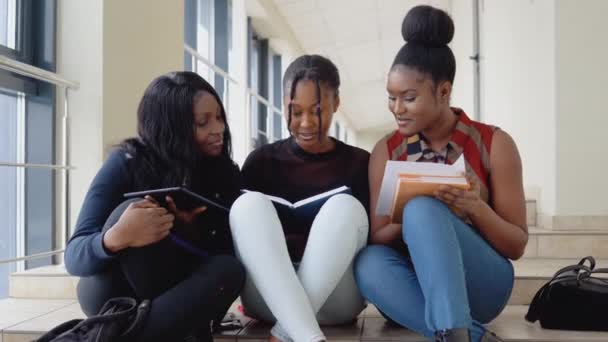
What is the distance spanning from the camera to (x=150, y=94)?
146 cm

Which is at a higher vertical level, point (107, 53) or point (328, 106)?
point (107, 53)

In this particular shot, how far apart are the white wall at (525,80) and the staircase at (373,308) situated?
264 millimetres

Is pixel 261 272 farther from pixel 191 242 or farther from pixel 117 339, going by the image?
pixel 117 339

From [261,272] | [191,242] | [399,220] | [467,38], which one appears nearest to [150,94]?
[191,242]

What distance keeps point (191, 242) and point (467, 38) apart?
4.81 m

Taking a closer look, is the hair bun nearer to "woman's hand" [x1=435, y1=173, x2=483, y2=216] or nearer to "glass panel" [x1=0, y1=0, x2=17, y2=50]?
"woman's hand" [x1=435, y1=173, x2=483, y2=216]

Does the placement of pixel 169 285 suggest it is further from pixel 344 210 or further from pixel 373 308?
pixel 373 308

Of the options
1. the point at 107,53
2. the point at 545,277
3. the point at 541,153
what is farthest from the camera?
the point at 541,153

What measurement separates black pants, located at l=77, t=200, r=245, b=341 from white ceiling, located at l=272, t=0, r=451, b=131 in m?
4.90

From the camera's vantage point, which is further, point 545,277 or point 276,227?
point 545,277

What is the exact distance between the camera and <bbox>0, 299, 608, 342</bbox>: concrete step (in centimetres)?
Answer: 146

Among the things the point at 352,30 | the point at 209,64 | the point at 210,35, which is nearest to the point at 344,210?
the point at 209,64

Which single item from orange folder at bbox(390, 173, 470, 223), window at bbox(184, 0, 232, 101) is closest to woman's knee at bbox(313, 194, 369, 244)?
orange folder at bbox(390, 173, 470, 223)

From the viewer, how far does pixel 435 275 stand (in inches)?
45.9
